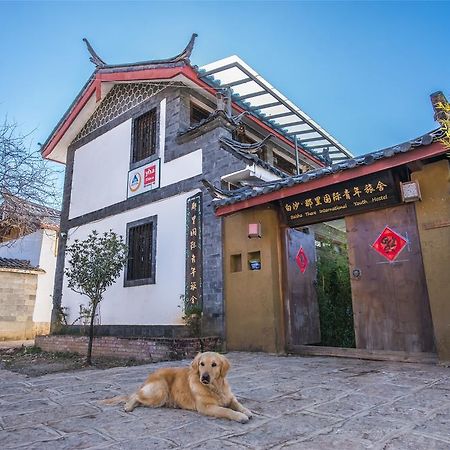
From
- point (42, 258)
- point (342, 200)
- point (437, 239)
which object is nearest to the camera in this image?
point (437, 239)

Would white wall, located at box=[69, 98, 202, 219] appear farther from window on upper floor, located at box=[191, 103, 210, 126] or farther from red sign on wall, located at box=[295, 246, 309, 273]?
red sign on wall, located at box=[295, 246, 309, 273]

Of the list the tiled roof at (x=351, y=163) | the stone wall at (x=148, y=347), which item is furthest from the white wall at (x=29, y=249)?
the tiled roof at (x=351, y=163)

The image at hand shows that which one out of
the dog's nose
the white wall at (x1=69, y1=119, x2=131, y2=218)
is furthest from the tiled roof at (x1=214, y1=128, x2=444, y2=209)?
the white wall at (x1=69, y1=119, x2=131, y2=218)

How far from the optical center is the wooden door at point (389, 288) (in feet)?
16.6

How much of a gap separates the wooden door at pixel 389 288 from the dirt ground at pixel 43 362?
12.6ft

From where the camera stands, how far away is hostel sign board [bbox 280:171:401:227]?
5.25 meters

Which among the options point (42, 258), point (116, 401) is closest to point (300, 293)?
point (116, 401)

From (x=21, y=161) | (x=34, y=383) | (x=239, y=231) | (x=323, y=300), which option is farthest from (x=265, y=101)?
(x=34, y=383)

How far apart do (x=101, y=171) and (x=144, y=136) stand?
193 centimetres

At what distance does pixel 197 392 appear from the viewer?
108 inches

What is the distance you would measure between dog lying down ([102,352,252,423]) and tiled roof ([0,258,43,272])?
41.5 ft

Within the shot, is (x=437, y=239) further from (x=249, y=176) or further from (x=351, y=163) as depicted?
(x=249, y=176)

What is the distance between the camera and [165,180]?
→ 849cm

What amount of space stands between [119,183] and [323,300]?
6.08 metres
